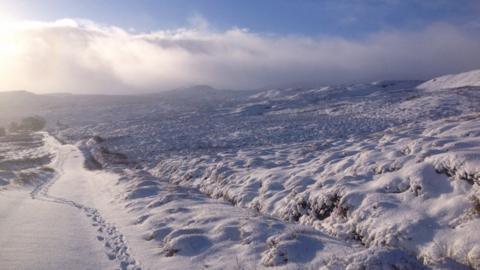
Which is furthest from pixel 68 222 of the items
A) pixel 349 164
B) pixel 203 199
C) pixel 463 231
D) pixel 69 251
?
pixel 463 231

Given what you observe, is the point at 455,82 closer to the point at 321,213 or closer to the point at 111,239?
the point at 321,213

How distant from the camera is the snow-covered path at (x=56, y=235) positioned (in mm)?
10117

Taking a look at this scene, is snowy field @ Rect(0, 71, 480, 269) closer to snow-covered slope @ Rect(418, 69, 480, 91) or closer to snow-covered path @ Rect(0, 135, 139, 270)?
snow-covered path @ Rect(0, 135, 139, 270)

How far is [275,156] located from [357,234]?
1348cm

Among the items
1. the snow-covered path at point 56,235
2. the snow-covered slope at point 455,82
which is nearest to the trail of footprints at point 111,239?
the snow-covered path at point 56,235

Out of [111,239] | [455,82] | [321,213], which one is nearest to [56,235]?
[111,239]

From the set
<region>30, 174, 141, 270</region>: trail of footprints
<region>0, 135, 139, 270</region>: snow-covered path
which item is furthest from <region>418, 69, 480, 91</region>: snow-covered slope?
<region>0, 135, 139, 270</region>: snow-covered path

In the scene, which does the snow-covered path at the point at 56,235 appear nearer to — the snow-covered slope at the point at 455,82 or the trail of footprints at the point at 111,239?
the trail of footprints at the point at 111,239

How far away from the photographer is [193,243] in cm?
1112

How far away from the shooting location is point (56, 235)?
12.6 meters

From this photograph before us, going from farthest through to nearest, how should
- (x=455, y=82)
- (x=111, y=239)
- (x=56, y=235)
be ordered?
(x=455, y=82), (x=56, y=235), (x=111, y=239)

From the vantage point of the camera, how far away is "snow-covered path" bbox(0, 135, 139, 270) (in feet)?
33.2

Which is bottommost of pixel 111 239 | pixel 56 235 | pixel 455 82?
pixel 455 82

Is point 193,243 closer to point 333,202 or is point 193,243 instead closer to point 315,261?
point 315,261
